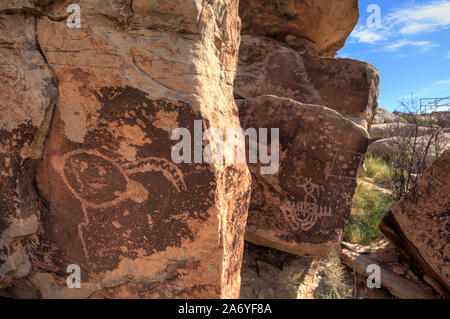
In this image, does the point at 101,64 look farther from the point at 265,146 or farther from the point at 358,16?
the point at 358,16

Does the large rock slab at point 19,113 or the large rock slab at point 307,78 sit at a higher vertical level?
the large rock slab at point 307,78

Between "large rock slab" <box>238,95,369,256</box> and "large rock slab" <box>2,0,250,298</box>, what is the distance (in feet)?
2.66

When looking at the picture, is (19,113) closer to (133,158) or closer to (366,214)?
(133,158)

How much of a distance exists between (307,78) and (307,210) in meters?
1.83

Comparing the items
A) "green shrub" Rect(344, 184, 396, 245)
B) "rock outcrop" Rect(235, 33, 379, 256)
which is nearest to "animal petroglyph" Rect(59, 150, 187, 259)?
"rock outcrop" Rect(235, 33, 379, 256)

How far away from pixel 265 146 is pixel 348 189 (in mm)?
716

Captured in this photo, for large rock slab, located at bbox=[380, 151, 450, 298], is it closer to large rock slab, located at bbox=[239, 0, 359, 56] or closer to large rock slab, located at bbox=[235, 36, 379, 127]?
large rock slab, located at bbox=[235, 36, 379, 127]

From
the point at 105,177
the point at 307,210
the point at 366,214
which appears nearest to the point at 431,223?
the point at 307,210

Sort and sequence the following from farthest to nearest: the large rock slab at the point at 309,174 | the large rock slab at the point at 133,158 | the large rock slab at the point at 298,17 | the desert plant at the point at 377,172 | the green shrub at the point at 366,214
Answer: the desert plant at the point at 377,172 → the large rock slab at the point at 298,17 → the green shrub at the point at 366,214 → the large rock slab at the point at 309,174 → the large rock slab at the point at 133,158

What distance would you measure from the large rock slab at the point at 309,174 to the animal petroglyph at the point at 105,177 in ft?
3.67

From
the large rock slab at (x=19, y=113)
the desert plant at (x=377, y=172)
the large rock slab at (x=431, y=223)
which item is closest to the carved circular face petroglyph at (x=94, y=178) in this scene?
the large rock slab at (x=19, y=113)

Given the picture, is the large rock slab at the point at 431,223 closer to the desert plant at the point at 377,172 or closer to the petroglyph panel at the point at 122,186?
the petroglyph panel at the point at 122,186

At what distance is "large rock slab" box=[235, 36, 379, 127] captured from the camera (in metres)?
3.00

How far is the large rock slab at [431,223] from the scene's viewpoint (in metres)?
1.88
